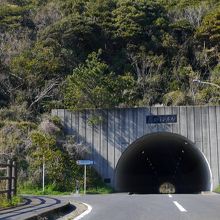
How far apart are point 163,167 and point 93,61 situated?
62.6 ft

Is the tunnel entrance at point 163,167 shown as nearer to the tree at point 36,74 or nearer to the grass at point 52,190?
the grass at point 52,190

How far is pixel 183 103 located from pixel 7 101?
13.9 m

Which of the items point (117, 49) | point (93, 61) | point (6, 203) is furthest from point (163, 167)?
point (6, 203)

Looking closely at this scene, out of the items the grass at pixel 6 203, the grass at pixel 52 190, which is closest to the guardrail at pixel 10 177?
the grass at pixel 6 203

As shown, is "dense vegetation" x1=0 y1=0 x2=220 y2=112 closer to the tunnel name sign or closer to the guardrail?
the tunnel name sign

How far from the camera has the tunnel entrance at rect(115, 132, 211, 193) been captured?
30984mm

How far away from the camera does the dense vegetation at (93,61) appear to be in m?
29.6

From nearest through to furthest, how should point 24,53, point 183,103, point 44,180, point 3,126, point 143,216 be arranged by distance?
point 143,216 < point 44,180 < point 3,126 < point 183,103 < point 24,53

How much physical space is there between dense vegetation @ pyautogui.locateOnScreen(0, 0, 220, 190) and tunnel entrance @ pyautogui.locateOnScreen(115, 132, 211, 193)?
3471 millimetres

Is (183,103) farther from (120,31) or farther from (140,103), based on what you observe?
(120,31)

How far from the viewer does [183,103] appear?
3484cm

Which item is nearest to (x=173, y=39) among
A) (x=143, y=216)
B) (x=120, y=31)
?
(x=120, y=31)

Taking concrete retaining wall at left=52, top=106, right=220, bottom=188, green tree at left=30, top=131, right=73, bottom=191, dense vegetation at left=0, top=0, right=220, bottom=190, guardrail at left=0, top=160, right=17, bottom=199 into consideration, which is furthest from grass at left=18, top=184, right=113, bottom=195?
guardrail at left=0, top=160, right=17, bottom=199

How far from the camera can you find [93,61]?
30.5 metres
